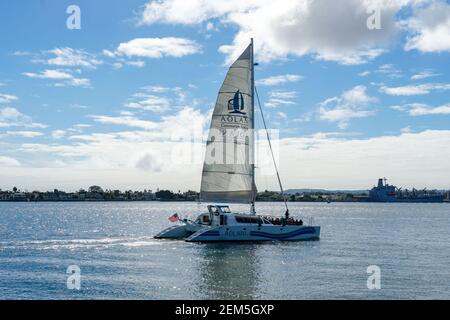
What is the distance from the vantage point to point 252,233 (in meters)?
56.2

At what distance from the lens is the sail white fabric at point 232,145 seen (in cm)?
5866

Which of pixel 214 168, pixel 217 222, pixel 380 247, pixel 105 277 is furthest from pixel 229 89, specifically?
pixel 105 277

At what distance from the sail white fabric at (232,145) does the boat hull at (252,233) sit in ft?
13.8

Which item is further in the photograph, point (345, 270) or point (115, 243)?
point (115, 243)

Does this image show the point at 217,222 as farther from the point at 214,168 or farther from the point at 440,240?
the point at 440,240

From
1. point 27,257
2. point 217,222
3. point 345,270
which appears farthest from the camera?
point 217,222

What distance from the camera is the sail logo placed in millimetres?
58562

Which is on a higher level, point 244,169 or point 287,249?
point 244,169

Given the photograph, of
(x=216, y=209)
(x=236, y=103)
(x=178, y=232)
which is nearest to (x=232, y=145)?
(x=236, y=103)

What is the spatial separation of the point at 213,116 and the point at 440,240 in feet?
114

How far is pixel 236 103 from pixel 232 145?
14.8 ft

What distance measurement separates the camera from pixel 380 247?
60.0 m
